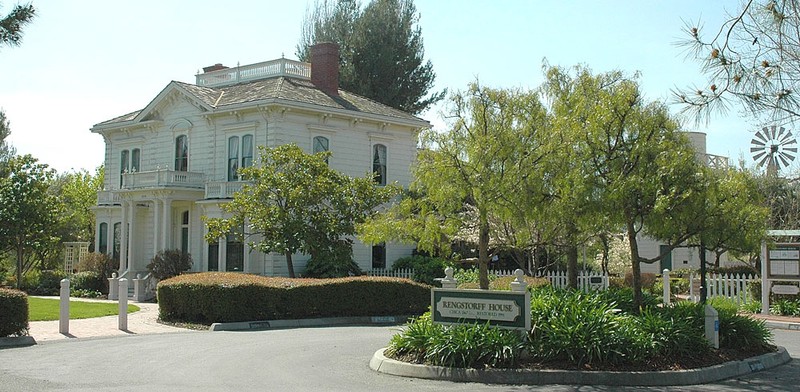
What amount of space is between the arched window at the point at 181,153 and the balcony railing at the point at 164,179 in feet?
4.70

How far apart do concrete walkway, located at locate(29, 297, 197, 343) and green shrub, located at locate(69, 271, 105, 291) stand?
11.3 m

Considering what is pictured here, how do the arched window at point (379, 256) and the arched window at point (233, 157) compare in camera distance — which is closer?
the arched window at point (233, 157)

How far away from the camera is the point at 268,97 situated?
103 feet

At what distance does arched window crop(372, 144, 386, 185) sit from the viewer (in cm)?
3475

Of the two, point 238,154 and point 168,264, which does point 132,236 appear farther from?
point 238,154

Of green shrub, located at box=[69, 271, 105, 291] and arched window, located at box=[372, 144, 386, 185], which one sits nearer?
green shrub, located at box=[69, 271, 105, 291]

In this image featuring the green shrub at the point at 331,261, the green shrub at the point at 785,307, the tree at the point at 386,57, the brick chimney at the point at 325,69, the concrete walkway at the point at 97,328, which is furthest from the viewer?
the tree at the point at 386,57

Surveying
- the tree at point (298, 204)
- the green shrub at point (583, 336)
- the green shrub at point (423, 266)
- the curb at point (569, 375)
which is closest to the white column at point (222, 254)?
the tree at point (298, 204)

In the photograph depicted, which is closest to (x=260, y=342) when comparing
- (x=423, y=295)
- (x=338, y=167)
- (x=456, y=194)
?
(x=456, y=194)

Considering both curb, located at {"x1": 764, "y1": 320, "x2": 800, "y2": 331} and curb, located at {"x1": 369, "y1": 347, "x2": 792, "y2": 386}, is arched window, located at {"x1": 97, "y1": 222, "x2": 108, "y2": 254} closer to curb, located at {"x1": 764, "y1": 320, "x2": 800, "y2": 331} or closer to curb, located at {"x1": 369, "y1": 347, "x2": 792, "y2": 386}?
curb, located at {"x1": 764, "y1": 320, "x2": 800, "y2": 331}

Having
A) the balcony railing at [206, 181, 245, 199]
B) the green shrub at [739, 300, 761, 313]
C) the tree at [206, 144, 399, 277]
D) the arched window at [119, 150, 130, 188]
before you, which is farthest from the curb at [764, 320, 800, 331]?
the arched window at [119, 150, 130, 188]

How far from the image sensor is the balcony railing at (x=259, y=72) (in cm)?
3619

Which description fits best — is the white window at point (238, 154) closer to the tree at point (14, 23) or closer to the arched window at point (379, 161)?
the arched window at point (379, 161)

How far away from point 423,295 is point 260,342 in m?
7.63
